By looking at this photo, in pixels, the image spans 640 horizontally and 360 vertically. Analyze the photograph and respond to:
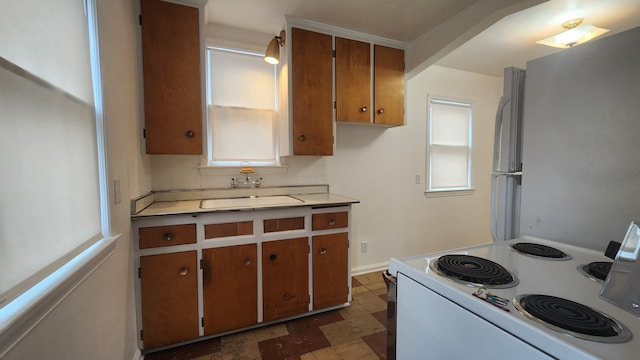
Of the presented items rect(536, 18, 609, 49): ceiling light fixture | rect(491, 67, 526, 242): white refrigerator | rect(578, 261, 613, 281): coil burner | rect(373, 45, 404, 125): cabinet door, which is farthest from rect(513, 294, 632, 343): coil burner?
rect(536, 18, 609, 49): ceiling light fixture

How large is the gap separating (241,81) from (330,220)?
152cm

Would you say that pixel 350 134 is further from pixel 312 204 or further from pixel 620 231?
pixel 620 231

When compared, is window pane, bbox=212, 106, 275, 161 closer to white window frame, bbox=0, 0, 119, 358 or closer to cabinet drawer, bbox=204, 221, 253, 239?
cabinet drawer, bbox=204, 221, 253, 239

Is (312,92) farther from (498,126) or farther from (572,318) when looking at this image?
(572,318)

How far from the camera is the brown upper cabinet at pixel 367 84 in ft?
7.71

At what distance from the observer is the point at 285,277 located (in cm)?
193

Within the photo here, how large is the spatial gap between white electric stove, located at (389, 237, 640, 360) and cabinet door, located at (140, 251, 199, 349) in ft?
4.49

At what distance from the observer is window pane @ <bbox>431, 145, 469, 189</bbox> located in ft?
10.8

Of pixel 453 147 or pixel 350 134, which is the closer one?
pixel 350 134

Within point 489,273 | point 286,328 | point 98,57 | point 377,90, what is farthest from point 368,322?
point 98,57

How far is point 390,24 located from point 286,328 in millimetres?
2667

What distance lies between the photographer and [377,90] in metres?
Answer: 2.50

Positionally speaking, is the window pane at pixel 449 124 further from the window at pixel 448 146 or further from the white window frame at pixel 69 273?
the white window frame at pixel 69 273

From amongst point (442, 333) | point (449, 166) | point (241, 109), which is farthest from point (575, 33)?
point (241, 109)
